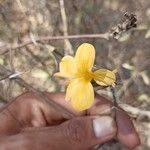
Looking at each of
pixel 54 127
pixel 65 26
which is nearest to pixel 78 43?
pixel 65 26

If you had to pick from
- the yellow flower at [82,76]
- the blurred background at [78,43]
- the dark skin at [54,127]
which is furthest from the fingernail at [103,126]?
the blurred background at [78,43]

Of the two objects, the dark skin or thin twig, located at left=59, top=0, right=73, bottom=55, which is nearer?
the dark skin

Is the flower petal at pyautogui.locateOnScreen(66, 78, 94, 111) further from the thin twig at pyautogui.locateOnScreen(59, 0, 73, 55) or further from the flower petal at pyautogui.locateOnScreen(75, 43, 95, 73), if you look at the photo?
the thin twig at pyautogui.locateOnScreen(59, 0, 73, 55)

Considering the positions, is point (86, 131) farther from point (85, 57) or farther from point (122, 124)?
point (85, 57)

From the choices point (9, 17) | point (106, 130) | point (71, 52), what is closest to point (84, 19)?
point (71, 52)

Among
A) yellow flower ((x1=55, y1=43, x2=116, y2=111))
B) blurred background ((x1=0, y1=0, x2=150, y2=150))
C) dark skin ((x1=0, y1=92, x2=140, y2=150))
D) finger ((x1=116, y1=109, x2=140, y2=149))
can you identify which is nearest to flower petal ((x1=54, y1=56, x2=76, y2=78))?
yellow flower ((x1=55, y1=43, x2=116, y2=111))

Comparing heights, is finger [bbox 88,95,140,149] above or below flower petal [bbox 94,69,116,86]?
below

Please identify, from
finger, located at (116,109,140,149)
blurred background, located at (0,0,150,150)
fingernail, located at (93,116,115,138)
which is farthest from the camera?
blurred background, located at (0,0,150,150)
